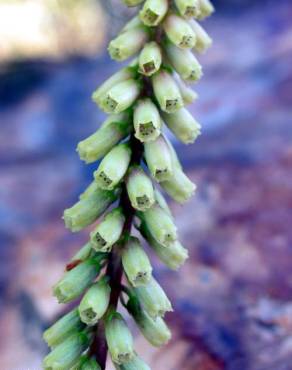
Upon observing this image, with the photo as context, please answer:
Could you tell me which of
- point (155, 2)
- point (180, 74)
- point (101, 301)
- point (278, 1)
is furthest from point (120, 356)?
point (278, 1)

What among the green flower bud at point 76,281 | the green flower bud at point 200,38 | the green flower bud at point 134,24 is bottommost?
the green flower bud at point 76,281

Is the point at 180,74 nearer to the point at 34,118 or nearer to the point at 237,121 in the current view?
the point at 237,121

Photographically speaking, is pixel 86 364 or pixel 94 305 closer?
pixel 94 305

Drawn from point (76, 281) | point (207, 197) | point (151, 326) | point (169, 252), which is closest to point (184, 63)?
point (169, 252)

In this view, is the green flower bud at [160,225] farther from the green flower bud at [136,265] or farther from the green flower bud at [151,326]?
the green flower bud at [151,326]

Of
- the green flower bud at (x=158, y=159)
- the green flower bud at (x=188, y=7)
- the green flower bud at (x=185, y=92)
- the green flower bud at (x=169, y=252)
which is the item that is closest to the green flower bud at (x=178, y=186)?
the green flower bud at (x=158, y=159)

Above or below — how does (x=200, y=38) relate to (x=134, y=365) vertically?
above

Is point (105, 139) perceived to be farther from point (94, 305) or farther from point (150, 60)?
point (94, 305)

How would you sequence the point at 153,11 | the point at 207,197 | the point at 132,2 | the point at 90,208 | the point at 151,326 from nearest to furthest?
1. the point at 153,11
2. the point at 132,2
3. the point at 90,208
4. the point at 151,326
5. the point at 207,197
